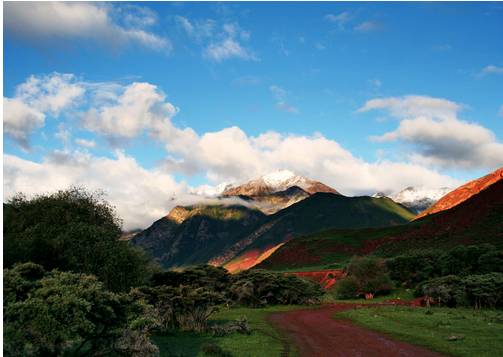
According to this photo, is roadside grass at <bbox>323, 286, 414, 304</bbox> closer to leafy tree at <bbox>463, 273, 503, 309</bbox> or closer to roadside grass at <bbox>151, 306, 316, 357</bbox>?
leafy tree at <bbox>463, 273, 503, 309</bbox>

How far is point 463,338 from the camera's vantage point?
62.6ft

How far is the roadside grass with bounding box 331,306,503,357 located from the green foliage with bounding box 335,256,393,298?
2397 centimetres

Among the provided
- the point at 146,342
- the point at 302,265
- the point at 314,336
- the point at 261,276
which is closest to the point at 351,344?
the point at 314,336

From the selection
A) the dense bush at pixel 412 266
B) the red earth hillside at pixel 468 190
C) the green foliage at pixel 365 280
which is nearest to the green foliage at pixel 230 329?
the green foliage at pixel 365 280

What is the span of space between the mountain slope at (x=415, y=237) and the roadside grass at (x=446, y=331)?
140ft

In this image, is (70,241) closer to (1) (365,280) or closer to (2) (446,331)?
(2) (446,331)

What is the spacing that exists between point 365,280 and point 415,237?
136ft

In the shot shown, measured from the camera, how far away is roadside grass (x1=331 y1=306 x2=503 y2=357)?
17.0 meters

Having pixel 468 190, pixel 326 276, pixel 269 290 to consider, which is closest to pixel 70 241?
pixel 269 290

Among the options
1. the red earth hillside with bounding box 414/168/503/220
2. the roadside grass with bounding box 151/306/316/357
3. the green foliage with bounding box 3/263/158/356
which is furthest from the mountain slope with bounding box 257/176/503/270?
the green foliage with bounding box 3/263/158/356

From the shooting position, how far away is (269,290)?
160 ft

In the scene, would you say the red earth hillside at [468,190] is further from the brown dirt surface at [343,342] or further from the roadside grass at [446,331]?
the brown dirt surface at [343,342]

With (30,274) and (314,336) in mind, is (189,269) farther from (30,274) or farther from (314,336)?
(30,274)

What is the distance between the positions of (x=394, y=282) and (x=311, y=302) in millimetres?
19196
